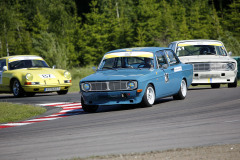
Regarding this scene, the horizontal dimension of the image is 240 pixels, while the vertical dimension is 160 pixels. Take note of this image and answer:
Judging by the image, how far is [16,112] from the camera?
12.3 meters

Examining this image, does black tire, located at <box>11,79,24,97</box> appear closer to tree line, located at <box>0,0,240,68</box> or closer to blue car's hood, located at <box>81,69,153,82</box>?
blue car's hood, located at <box>81,69,153,82</box>

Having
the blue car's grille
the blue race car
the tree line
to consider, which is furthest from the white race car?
the tree line

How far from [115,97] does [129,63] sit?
1.36 m

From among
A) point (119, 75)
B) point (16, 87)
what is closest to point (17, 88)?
point (16, 87)

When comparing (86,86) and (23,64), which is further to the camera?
(23,64)

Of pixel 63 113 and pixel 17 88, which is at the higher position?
pixel 63 113

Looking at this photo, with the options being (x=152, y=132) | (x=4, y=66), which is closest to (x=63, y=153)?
(x=152, y=132)

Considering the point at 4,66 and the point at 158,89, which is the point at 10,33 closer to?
the point at 4,66

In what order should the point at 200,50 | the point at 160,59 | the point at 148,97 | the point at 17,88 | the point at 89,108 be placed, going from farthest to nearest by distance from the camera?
the point at 17,88 → the point at 200,50 → the point at 160,59 → the point at 89,108 → the point at 148,97

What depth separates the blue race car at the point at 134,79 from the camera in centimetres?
1070

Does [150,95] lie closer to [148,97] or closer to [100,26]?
[148,97]

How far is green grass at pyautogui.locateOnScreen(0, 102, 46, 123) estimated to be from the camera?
11.3 metres

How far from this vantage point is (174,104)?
38.7ft

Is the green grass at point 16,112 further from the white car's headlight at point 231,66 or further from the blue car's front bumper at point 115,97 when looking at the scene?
the white car's headlight at point 231,66
